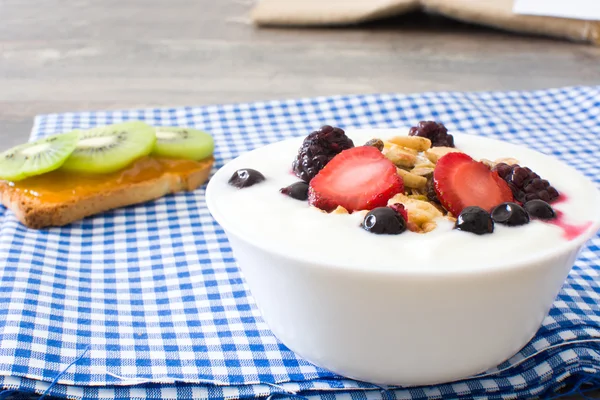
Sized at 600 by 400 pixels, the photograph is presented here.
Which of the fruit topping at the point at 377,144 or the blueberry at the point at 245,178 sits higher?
the fruit topping at the point at 377,144

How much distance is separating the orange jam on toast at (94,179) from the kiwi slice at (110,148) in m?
0.02

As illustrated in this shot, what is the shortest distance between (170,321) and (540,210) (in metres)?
0.75

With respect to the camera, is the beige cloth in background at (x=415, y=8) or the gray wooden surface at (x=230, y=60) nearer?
the gray wooden surface at (x=230, y=60)

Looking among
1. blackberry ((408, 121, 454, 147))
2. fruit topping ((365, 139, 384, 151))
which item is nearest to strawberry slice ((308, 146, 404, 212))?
fruit topping ((365, 139, 384, 151))

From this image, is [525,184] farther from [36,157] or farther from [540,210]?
[36,157]

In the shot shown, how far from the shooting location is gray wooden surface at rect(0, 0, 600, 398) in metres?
3.01

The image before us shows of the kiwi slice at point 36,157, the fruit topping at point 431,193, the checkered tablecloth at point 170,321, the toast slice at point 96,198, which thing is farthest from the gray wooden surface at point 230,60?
the fruit topping at point 431,193

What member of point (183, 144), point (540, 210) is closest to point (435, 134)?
point (540, 210)

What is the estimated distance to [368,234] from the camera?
1.14 metres

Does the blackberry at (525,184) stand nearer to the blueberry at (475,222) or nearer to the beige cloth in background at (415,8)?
the blueberry at (475,222)

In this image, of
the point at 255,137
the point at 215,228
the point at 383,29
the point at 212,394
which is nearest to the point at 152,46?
the point at 383,29

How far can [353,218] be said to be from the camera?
1.20 m

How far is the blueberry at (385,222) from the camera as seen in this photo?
1139 mm

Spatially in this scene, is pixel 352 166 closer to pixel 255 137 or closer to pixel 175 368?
pixel 175 368
